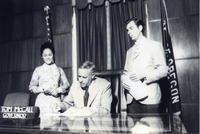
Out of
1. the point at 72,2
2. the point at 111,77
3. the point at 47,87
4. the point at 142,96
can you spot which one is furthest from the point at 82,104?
the point at 72,2

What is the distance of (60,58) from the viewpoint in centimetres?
459

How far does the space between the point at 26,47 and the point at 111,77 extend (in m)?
2.91

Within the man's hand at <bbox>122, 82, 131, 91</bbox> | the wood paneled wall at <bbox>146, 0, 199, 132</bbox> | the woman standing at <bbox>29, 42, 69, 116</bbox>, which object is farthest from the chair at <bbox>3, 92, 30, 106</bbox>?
the wood paneled wall at <bbox>146, 0, 199, 132</bbox>

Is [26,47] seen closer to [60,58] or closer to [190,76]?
[60,58]

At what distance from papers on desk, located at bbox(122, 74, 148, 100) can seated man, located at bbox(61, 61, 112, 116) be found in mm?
222

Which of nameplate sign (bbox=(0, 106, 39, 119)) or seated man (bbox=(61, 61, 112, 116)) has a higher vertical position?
A: seated man (bbox=(61, 61, 112, 116))

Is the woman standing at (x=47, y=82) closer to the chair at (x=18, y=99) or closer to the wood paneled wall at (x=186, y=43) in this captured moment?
the chair at (x=18, y=99)

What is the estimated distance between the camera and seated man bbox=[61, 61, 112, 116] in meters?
2.44

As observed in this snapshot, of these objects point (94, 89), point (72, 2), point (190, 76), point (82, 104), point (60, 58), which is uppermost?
point (72, 2)

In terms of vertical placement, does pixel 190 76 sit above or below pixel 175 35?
below

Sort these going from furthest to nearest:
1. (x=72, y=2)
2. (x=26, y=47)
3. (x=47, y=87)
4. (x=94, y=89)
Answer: (x=26, y=47), (x=72, y=2), (x=47, y=87), (x=94, y=89)

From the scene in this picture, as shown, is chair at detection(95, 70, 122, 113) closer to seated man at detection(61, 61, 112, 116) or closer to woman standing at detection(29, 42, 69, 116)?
seated man at detection(61, 61, 112, 116)

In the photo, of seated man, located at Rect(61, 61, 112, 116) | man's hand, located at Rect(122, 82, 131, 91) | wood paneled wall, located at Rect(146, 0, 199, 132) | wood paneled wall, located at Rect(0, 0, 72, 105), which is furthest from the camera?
wood paneled wall, located at Rect(0, 0, 72, 105)

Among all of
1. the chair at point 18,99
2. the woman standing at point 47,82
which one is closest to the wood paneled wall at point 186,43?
the woman standing at point 47,82
